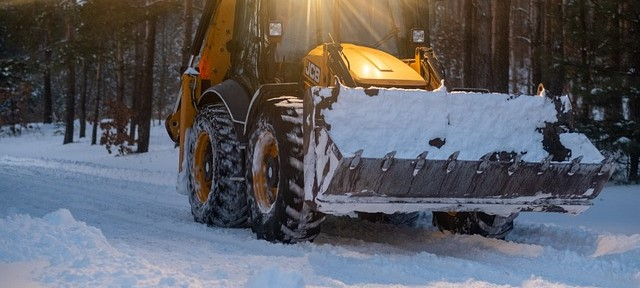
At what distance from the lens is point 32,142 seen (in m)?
40.4

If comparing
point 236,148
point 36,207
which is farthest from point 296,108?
point 36,207

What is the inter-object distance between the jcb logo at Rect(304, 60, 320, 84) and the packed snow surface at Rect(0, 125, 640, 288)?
1.45 metres

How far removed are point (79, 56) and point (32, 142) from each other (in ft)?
47.1

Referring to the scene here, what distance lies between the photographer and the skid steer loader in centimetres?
629

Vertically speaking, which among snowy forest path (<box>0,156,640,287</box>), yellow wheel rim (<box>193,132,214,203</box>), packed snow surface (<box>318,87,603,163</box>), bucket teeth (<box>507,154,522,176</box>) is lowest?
snowy forest path (<box>0,156,640,287</box>)

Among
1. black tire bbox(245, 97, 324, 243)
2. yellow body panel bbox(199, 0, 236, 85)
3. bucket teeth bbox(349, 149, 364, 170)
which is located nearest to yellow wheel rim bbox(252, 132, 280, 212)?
black tire bbox(245, 97, 324, 243)

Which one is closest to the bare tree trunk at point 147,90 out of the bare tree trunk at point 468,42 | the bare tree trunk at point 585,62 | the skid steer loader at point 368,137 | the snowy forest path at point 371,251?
the bare tree trunk at point 468,42

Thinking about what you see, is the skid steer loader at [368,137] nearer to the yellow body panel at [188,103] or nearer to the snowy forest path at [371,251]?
the snowy forest path at [371,251]

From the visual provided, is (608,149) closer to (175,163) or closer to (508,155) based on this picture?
(508,155)

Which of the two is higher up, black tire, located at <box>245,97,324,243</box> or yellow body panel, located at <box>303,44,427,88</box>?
yellow body panel, located at <box>303,44,427,88</box>

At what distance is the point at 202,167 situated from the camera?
937cm

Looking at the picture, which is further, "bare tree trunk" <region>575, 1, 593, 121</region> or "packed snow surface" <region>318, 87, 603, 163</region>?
"bare tree trunk" <region>575, 1, 593, 121</region>

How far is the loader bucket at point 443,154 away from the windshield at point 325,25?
1.63 metres

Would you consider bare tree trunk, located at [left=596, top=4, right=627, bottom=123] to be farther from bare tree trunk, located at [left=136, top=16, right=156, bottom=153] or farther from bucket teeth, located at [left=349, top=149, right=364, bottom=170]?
bare tree trunk, located at [left=136, top=16, right=156, bottom=153]
